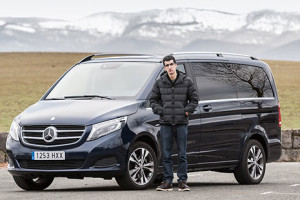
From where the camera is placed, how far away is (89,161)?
10750 mm

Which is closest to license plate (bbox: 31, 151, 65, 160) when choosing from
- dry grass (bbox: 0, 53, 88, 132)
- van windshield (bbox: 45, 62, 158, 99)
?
van windshield (bbox: 45, 62, 158, 99)

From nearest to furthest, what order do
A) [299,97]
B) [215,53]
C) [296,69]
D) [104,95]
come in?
[104,95], [215,53], [299,97], [296,69]

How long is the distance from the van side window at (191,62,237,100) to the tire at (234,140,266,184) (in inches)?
33.8

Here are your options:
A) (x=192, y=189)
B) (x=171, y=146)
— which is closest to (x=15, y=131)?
(x=171, y=146)

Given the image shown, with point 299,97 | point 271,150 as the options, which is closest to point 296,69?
point 299,97

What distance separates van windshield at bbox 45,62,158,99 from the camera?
38.3 feet

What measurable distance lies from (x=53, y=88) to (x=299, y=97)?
2886 centimetres

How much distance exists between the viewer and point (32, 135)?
36.2 ft

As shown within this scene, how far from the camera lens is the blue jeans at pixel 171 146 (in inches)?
437

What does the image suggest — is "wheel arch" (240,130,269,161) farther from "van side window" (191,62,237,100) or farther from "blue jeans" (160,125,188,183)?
"blue jeans" (160,125,188,183)

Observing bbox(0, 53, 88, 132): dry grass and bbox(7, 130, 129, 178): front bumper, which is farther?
bbox(0, 53, 88, 132): dry grass

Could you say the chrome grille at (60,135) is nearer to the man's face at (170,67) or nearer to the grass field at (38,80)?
the man's face at (170,67)

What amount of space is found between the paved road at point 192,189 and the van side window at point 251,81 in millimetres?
1410

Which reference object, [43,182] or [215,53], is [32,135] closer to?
[43,182]
